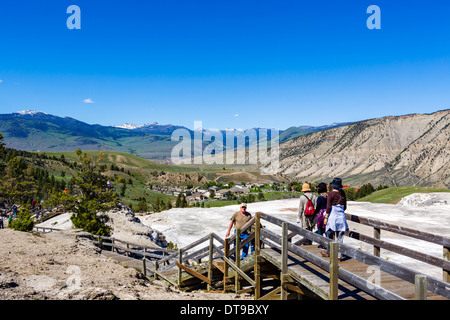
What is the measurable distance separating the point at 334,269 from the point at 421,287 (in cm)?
168

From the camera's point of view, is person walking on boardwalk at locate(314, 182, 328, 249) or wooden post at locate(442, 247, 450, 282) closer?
wooden post at locate(442, 247, 450, 282)

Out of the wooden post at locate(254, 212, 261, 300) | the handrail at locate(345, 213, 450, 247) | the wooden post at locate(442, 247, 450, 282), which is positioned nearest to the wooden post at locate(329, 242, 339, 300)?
the wooden post at locate(442, 247, 450, 282)

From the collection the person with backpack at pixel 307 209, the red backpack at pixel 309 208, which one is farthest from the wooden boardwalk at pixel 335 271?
the red backpack at pixel 309 208

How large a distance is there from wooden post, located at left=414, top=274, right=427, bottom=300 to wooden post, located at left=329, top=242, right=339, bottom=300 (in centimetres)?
145

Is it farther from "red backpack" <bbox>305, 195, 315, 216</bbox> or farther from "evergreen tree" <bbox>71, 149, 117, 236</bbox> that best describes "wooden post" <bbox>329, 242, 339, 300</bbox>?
"evergreen tree" <bbox>71, 149, 117, 236</bbox>

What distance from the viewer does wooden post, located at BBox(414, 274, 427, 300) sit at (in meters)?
3.89

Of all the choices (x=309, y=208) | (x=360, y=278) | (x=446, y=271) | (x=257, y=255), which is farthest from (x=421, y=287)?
(x=309, y=208)

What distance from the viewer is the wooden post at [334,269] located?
17.4 ft

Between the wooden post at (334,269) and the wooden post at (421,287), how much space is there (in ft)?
4.74

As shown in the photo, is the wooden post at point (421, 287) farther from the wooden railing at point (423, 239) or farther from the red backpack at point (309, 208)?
the red backpack at point (309, 208)

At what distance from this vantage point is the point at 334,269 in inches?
215
